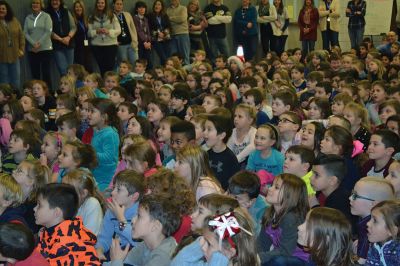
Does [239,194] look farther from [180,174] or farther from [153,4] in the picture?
[153,4]

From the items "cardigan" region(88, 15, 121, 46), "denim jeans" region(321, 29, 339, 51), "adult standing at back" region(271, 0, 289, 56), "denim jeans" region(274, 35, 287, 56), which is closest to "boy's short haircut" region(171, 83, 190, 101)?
"cardigan" region(88, 15, 121, 46)

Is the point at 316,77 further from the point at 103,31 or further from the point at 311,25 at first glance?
the point at 311,25

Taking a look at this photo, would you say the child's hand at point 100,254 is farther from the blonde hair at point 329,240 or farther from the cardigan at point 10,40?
the cardigan at point 10,40

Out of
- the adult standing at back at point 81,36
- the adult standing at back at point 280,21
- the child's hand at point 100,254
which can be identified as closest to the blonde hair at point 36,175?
the child's hand at point 100,254

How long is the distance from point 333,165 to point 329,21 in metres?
13.4

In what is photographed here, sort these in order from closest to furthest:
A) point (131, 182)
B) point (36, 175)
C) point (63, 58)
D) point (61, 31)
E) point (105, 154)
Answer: point (131, 182)
point (36, 175)
point (105, 154)
point (61, 31)
point (63, 58)

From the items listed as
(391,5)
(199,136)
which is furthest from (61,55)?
(391,5)

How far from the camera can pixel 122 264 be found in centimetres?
458

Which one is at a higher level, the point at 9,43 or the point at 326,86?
the point at 9,43

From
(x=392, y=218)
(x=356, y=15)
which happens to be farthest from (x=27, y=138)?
(x=356, y=15)

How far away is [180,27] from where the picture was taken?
51.1ft

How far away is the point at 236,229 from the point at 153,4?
39.0ft

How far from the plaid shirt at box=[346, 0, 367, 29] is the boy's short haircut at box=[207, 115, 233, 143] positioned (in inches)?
456

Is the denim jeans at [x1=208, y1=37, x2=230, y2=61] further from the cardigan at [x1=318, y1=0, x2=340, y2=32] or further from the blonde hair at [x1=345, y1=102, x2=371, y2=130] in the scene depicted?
the blonde hair at [x1=345, y1=102, x2=371, y2=130]
